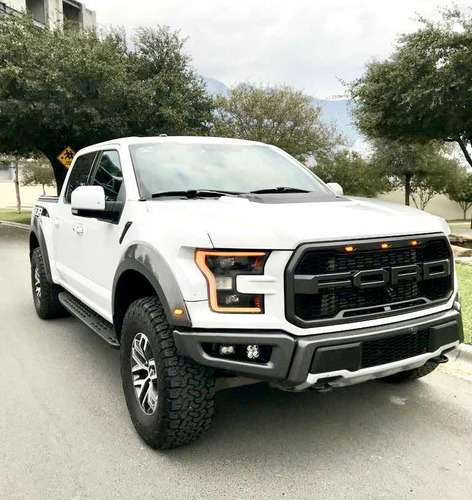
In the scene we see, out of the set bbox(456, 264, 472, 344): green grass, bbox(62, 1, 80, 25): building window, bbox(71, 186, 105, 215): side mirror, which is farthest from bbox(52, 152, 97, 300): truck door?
bbox(62, 1, 80, 25): building window

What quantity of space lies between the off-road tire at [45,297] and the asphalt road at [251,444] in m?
1.36

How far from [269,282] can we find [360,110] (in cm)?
1618

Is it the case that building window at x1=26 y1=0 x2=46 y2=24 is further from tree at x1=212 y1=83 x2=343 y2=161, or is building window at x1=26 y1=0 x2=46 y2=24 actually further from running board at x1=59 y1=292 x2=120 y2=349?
running board at x1=59 y1=292 x2=120 y2=349

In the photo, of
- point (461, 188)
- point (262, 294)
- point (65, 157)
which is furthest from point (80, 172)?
point (461, 188)

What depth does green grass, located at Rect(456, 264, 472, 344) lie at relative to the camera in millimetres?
5184

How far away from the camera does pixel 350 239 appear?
2.75 m

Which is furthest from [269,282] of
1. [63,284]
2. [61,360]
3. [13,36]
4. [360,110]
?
[13,36]

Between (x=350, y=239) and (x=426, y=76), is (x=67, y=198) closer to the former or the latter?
(x=350, y=239)

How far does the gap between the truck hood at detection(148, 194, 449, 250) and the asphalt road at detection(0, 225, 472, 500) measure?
1299 millimetres

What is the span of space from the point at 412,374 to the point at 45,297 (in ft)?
13.3

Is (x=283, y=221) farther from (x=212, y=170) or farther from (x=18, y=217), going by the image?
(x=18, y=217)

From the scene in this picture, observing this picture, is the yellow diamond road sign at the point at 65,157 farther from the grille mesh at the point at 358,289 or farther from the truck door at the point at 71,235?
the grille mesh at the point at 358,289

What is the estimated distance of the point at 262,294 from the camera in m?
2.66

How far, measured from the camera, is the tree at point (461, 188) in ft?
115
